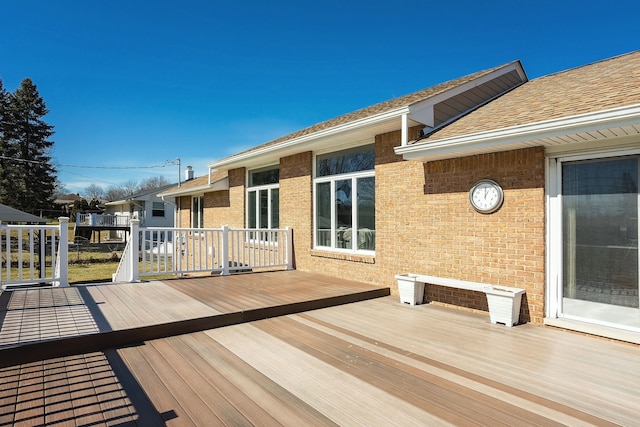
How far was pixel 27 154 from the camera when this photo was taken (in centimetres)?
2512

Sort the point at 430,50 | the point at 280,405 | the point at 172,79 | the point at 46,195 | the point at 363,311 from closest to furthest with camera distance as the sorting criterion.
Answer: the point at 280,405, the point at 363,311, the point at 430,50, the point at 172,79, the point at 46,195

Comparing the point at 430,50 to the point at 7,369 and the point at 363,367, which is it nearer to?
the point at 363,367

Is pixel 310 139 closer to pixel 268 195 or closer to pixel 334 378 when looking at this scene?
pixel 268 195

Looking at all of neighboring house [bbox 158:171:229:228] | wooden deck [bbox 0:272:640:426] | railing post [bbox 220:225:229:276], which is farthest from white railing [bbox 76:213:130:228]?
wooden deck [bbox 0:272:640:426]

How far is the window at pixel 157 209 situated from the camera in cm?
3153

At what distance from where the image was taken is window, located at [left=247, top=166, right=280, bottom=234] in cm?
908

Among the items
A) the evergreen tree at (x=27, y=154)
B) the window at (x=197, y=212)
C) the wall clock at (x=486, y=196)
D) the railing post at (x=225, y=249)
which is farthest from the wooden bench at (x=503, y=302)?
the evergreen tree at (x=27, y=154)

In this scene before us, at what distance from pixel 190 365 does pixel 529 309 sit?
4.01m

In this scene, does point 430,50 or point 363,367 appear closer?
point 363,367

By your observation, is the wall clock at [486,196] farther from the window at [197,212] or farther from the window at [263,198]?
the window at [197,212]

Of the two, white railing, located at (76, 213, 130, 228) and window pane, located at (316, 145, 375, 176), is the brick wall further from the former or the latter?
white railing, located at (76, 213, 130, 228)

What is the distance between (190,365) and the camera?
3047 mm

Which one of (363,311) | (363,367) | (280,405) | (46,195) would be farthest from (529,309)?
(46,195)

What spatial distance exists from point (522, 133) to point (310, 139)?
3.99 m
